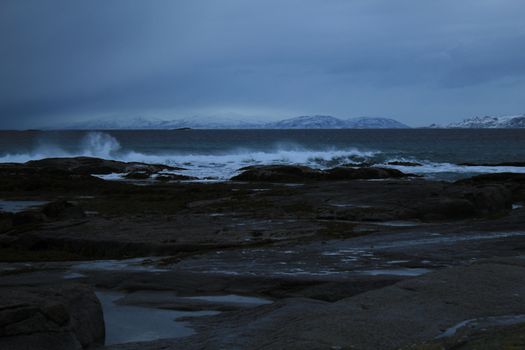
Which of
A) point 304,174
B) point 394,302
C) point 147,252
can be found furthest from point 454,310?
point 304,174

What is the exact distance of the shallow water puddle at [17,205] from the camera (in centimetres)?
2095

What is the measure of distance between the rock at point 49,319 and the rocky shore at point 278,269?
0.05ft

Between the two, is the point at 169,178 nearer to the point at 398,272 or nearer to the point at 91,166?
the point at 91,166

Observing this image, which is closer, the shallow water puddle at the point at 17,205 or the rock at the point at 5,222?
the rock at the point at 5,222

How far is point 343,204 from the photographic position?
741 inches

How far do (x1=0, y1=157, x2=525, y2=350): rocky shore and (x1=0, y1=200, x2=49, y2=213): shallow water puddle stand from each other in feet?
0.39

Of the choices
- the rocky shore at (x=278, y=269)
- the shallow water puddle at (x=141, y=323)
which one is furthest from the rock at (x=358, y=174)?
the shallow water puddle at (x=141, y=323)

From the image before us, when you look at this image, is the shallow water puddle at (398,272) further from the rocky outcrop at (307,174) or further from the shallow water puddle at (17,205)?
the rocky outcrop at (307,174)

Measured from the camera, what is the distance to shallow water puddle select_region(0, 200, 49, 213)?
20948 millimetres

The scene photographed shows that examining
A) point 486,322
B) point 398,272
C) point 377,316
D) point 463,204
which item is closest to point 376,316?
point 377,316

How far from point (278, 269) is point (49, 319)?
469 cm

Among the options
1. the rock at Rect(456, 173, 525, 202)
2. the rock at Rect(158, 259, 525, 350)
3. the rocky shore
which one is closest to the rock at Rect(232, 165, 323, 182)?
the rock at Rect(456, 173, 525, 202)

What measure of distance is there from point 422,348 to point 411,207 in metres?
13.0

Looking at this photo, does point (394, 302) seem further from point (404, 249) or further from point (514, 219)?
point (514, 219)
